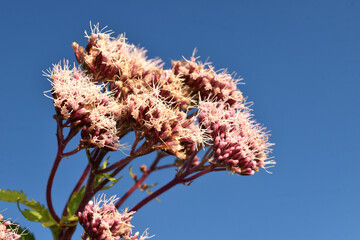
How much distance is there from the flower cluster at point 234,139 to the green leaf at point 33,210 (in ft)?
7.28

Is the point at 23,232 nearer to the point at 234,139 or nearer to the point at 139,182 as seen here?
the point at 139,182

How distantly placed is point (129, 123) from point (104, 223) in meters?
1.23

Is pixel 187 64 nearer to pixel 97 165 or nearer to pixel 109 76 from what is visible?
pixel 109 76

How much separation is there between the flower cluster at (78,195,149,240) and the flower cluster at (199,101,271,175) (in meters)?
1.41

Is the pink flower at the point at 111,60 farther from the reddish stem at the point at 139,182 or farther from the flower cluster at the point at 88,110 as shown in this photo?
the reddish stem at the point at 139,182

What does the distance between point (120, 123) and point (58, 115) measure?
2.45 ft

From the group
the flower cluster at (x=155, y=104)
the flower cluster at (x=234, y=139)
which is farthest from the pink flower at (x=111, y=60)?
the flower cluster at (x=234, y=139)

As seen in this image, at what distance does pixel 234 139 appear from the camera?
5.39 metres

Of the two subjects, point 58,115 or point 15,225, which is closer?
point 58,115

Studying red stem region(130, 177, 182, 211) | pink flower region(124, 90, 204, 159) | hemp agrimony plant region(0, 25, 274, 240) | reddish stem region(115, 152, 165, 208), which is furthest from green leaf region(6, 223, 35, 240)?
pink flower region(124, 90, 204, 159)

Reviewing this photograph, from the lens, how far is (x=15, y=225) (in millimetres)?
5641

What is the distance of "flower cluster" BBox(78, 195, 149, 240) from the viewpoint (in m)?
4.74

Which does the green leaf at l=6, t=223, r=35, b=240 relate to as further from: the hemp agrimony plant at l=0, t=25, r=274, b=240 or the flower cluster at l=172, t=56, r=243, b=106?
the flower cluster at l=172, t=56, r=243, b=106

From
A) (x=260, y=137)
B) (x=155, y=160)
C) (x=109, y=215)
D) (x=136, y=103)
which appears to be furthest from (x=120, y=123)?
(x=155, y=160)
